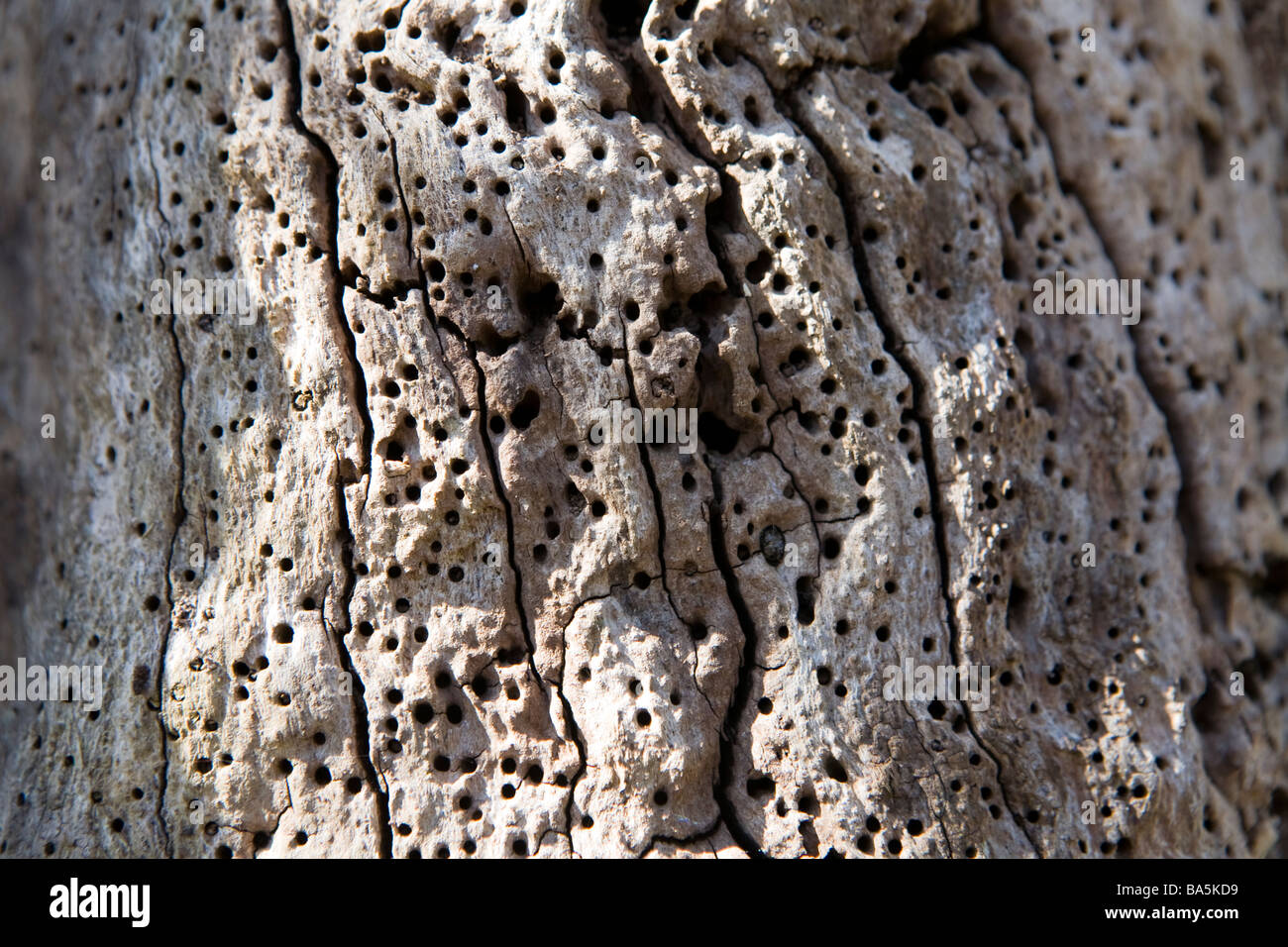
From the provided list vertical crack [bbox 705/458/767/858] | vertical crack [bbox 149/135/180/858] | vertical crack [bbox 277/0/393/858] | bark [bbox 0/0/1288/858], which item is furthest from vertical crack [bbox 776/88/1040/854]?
vertical crack [bbox 149/135/180/858]

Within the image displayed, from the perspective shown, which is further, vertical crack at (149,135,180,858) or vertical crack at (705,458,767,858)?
vertical crack at (149,135,180,858)

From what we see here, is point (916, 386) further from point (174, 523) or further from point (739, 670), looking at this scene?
point (174, 523)

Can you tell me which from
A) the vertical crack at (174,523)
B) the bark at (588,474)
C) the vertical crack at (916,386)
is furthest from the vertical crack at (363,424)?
the vertical crack at (916,386)

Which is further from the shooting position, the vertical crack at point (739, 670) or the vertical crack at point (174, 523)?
the vertical crack at point (174, 523)

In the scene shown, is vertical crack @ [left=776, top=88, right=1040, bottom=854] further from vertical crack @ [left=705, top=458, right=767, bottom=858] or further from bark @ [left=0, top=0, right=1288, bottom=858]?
vertical crack @ [left=705, top=458, right=767, bottom=858]

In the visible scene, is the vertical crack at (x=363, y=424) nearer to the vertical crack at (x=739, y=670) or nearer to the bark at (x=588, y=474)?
the bark at (x=588, y=474)

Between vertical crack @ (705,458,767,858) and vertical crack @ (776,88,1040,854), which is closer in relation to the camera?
vertical crack @ (705,458,767,858)

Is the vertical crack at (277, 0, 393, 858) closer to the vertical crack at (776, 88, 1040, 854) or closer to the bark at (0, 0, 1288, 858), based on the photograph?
the bark at (0, 0, 1288, 858)

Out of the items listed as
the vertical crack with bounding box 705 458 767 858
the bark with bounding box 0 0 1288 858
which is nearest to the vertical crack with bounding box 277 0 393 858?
the bark with bounding box 0 0 1288 858

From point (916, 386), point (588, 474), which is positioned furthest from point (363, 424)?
point (916, 386)
